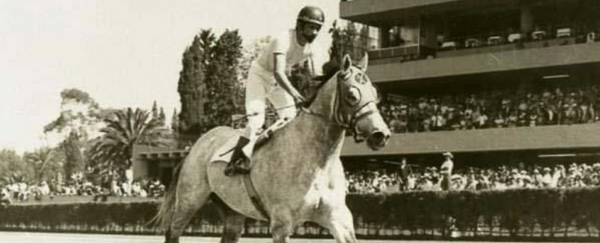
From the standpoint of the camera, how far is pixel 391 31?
105ft

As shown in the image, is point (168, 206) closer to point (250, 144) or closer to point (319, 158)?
point (250, 144)

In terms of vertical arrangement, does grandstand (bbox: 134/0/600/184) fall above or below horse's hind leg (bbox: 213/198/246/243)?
above

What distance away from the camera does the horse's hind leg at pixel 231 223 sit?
8.69 metres

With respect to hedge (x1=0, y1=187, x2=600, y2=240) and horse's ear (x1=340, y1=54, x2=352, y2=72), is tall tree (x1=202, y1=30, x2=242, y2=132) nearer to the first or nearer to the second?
hedge (x1=0, y1=187, x2=600, y2=240)

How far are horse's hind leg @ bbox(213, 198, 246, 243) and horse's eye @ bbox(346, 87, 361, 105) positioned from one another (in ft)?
7.46

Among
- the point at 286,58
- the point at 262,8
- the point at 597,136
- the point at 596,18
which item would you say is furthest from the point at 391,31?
the point at 286,58

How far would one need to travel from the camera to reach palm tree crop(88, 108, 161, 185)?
147 ft

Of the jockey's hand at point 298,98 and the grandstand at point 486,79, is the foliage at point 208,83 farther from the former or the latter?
the jockey's hand at point 298,98

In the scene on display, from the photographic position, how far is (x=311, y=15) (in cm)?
748

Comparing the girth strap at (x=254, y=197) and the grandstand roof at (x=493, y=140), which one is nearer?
the girth strap at (x=254, y=197)

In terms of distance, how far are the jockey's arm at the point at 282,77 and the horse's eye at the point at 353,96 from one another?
0.73m

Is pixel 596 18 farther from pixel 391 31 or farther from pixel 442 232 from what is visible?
pixel 391 31

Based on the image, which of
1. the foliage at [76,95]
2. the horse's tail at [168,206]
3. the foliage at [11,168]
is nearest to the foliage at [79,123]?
the foliage at [76,95]

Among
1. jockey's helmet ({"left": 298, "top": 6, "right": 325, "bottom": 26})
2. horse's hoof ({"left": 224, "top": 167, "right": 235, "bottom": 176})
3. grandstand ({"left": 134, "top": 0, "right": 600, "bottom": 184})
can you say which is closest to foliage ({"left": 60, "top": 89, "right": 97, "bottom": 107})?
grandstand ({"left": 134, "top": 0, "right": 600, "bottom": 184})
